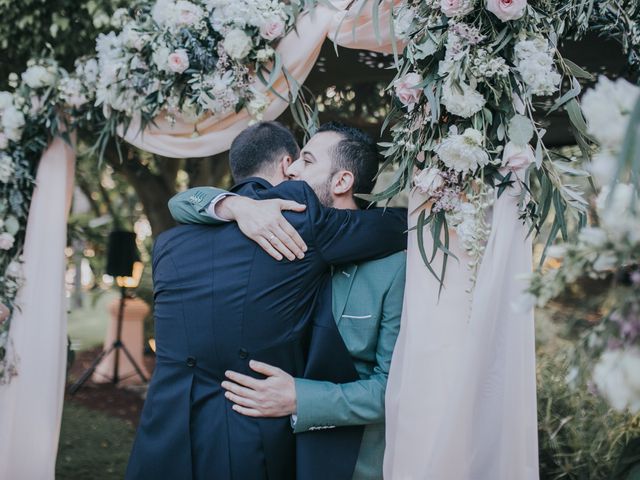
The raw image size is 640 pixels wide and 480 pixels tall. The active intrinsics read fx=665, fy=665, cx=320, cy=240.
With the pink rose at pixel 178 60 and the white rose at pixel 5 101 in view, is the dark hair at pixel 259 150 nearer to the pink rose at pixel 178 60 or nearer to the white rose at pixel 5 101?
the pink rose at pixel 178 60

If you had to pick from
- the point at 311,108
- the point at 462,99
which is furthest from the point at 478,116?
the point at 311,108

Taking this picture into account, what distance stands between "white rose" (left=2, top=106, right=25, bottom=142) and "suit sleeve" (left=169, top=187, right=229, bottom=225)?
4.79 feet

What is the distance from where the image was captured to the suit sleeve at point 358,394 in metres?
2.24

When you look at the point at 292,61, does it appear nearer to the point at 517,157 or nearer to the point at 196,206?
the point at 196,206

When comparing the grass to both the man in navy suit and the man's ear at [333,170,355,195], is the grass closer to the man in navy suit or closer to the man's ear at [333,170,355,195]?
the man in navy suit

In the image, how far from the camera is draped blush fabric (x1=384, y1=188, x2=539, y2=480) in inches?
85.0

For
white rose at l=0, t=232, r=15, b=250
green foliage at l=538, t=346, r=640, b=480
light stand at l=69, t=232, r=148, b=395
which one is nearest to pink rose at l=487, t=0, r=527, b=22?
green foliage at l=538, t=346, r=640, b=480

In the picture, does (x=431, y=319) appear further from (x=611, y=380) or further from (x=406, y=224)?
(x=611, y=380)

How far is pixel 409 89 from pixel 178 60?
1.27 meters

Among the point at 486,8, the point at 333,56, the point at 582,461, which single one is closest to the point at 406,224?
the point at 486,8

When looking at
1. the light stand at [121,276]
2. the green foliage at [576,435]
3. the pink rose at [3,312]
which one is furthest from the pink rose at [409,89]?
the light stand at [121,276]

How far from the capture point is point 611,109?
1.25 meters

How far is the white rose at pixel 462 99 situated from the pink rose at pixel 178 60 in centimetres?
139

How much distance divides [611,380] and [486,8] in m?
1.36
